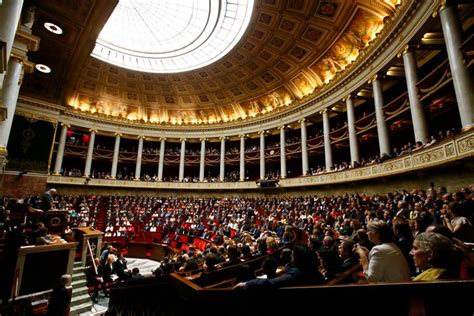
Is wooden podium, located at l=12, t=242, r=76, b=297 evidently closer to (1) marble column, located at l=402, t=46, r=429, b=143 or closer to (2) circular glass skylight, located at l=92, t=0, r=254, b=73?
(1) marble column, located at l=402, t=46, r=429, b=143

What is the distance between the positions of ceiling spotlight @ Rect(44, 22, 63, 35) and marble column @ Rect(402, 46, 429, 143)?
51.9 feet

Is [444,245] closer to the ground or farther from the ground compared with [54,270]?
farther from the ground

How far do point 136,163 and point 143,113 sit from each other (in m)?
5.44

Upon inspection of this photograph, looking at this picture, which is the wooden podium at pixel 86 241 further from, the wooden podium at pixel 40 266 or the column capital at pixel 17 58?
the column capital at pixel 17 58

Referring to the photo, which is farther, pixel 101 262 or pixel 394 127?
pixel 394 127

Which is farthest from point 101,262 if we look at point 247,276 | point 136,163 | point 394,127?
point 136,163

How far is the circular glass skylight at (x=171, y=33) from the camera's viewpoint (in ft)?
56.8

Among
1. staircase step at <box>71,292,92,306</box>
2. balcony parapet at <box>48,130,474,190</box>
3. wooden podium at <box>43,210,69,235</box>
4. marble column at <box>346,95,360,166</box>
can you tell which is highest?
marble column at <box>346,95,360,166</box>

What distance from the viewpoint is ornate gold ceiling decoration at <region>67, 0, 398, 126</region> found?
14008mm

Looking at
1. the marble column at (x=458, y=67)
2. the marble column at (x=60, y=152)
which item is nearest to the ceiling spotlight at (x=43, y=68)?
the marble column at (x=60, y=152)

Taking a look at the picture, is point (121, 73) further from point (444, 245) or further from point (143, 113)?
point (444, 245)

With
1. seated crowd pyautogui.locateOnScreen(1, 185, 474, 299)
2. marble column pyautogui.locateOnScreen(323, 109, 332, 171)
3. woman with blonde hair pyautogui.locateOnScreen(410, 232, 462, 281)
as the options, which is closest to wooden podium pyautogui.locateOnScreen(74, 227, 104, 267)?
seated crowd pyautogui.locateOnScreen(1, 185, 474, 299)

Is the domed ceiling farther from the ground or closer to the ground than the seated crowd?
farther from the ground

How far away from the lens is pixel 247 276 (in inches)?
110
